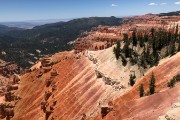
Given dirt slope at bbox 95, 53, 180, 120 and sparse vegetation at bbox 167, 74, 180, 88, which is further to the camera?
sparse vegetation at bbox 167, 74, 180, 88

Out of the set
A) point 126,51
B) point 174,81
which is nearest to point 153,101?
point 174,81

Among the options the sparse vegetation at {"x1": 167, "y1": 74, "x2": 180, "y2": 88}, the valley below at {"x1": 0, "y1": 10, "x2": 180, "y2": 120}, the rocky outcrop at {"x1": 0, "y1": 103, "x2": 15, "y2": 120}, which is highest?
the sparse vegetation at {"x1": 167, "y1": 74, "x2": 180, "y2": 88}

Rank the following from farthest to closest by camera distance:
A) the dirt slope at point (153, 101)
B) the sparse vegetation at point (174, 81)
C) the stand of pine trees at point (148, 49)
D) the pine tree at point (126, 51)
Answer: the pine tree at point (126, 51) < the stand of pine trees at point (148, 49) < the sparse vegetation at point (174, 81) < the dirt slope at point (153, 101)

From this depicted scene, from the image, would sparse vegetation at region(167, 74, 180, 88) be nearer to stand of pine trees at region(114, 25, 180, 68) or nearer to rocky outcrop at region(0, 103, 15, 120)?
stand of pine trees at region(114, 25, 180, 68)

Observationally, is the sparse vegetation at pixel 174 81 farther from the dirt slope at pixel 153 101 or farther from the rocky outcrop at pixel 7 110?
the rocky outcrop at pixel 7 110

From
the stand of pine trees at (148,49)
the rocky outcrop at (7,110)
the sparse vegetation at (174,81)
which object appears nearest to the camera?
the sparse vegetation at (174,81)

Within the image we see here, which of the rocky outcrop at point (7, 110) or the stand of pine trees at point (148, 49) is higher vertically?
the stand of pine trees at point (148, 49)

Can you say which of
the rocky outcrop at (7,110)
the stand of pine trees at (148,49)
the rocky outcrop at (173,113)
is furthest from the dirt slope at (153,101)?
the rocky outcrop at (7,110)

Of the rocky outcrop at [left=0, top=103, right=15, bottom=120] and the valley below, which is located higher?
the valley below

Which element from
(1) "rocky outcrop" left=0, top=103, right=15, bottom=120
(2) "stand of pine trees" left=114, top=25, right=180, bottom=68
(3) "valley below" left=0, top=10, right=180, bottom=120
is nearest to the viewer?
(3) "valley below" left=0, top=10, right=180, bottom=120

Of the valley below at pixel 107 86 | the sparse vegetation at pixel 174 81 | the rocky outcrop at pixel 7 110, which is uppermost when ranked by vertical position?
the sparse vegetation at pixel 174 81

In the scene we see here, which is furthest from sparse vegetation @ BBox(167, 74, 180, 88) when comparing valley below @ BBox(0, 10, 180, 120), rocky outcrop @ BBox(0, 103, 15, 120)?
rocky outcrop @ BBox(0, 103, 15, 120)

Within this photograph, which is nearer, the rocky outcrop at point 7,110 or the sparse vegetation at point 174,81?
the sparse vegetation at point 174,81

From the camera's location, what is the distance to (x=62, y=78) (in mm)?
133125
